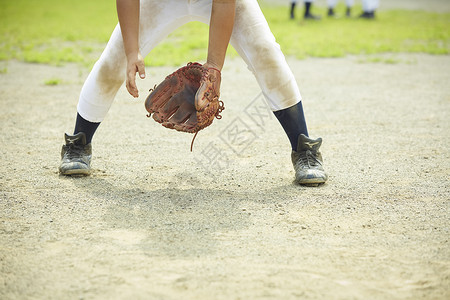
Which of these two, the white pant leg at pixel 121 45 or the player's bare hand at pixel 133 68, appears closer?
the player's bare hand at pixel 133 68

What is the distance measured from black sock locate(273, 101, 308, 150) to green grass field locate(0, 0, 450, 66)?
11.8ft

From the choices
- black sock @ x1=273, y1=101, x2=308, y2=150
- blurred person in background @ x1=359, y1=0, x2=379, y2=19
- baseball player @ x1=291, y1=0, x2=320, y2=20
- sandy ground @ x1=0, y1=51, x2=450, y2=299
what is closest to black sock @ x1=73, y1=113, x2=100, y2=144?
sandy ground @ x1=0, y1=51, x2=450, y2=299

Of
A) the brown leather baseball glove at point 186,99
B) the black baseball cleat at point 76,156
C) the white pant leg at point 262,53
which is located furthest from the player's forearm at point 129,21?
the black baseball cleat at point 76,156

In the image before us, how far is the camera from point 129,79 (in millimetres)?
2576

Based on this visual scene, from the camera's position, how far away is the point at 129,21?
260cm

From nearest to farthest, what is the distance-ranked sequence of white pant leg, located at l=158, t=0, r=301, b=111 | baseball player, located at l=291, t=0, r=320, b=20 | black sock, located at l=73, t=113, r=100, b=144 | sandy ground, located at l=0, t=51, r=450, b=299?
sandy ground, located at l=0, t=51, r=450, b=299 < white pant leg, located at l=158, t=0, r=301, b=111 < black sock, located at l=73, t=113, r=100, b=144 < baseball player, located at l=291, t=0, r=320, b=20

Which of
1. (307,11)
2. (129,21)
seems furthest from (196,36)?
(129,21)

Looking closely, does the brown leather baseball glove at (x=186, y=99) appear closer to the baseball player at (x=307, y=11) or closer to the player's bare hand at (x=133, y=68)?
the player's bare hand at (x=133, y=68)

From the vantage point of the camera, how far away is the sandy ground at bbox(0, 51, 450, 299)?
187cm

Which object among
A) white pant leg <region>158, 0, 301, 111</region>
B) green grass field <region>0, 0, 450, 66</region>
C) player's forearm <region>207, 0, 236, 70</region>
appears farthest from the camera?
green grass field <region>0, 0, 450, 66</region>

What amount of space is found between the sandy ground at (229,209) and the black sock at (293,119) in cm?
30

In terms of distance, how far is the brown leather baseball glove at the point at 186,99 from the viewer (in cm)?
257

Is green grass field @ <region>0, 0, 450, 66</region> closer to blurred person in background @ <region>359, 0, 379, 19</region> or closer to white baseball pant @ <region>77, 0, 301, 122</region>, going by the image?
blurred person in background @ <region>359, 0, 379, 19</region>

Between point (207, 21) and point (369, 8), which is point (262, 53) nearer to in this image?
point (207, 21)
